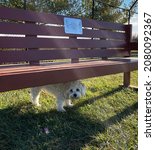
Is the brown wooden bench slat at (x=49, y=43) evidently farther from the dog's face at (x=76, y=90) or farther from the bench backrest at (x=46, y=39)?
the dog's face at (x=76, y=90)

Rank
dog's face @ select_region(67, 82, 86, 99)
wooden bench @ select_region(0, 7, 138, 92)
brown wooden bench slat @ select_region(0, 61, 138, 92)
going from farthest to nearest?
1. dog's face @ select_region(67, 82, 86, 99)
2. wooden bench @ select_region(0, 7, 138, 92)
3. brown wooden bench slat @ select_region(0, 61, 138, 92)

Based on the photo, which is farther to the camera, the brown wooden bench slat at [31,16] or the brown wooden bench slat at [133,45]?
the brown wooden bench slat at [133,45]

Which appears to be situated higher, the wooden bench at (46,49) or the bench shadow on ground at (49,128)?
the wooden bench at (46,49)

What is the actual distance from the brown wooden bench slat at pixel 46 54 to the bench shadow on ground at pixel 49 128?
64 centimetres

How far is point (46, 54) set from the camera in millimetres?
3830

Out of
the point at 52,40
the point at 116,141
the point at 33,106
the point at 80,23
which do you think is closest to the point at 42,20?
the point at 52,40

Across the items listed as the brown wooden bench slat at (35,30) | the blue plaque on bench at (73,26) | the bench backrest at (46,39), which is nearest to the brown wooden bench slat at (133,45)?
the bench backrest at (46,39)

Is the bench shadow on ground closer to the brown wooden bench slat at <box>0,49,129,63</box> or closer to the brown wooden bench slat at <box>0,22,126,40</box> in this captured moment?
the brown wooden bench slat at <box>0,49,129,63</box>

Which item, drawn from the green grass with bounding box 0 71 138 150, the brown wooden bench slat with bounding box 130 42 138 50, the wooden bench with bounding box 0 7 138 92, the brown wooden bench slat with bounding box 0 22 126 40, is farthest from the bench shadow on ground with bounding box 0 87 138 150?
the brown wooden bench slat with bounding box 130 42 138 50

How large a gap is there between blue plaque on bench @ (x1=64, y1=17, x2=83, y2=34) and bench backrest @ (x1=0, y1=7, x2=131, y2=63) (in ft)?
0.17

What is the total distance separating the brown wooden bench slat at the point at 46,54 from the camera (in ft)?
11.1

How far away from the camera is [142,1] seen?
4.27 m

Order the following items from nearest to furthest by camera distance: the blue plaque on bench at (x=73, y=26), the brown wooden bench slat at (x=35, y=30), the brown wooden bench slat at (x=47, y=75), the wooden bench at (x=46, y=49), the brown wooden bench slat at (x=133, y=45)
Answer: the brown wooden bench slat at (x=47, y=75) < the wooden bench at (x=46, y=49) < the brown wooden bench slat at (x=35, y=30) < the blue plaque on bench at (x=73, y=26) < the brown wooden bench slat at (x=133, y=45)

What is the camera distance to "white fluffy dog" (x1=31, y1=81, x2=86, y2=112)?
13.1ft
